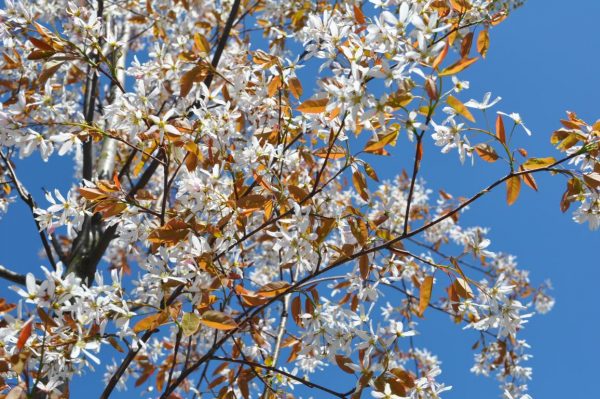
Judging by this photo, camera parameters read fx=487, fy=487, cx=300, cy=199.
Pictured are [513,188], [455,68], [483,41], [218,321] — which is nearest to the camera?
[455,68]

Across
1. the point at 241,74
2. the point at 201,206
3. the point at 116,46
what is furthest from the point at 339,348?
the point at 116,46

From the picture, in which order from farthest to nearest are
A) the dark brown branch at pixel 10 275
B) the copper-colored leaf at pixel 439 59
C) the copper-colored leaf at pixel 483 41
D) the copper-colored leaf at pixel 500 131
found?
the dark brown branch at pixel 10 275, the copper-colored leaf at pixel 483 41, the copper-colored leaf at pixel 500 131, the copper-colored leaf at pixel 439 59

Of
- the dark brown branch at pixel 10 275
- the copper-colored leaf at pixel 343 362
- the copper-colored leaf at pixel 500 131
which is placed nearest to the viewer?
the copper-colored leaf at pixel 500 131

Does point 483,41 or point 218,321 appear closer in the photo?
point 218,321

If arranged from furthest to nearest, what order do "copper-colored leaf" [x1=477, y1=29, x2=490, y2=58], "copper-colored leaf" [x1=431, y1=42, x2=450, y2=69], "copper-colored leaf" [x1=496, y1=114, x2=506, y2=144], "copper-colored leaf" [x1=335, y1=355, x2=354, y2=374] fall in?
"copper-colored leaf" [x1=477, y1=29, x2=490, y2=58] < "copper-colored leaf" [x1=335, y1=355, x2=354, y2=374] < "copper-colored leaf" [x1=496, y1=114, x2=506, y2=144] < "copper-colored leaf" [x1=431, y1=42, x2=450, y2=69]

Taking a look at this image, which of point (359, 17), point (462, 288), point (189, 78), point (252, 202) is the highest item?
point (359, 17)

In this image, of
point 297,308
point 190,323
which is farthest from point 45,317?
point 297,308

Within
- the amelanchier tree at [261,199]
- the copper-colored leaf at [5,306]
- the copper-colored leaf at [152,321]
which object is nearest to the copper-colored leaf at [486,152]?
the amelanchier tree at [261,199]

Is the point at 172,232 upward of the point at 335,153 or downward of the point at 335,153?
downward

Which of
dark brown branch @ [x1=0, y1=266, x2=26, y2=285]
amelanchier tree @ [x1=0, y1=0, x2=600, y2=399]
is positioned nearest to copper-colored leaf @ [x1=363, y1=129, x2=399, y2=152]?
amelanchier tree @ [x1=0, y1=0, x2=600, y2=399]

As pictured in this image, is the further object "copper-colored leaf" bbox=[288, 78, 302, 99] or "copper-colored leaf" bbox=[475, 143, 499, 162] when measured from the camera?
"copper-colored leaf" bbox=[288, 78, 302, 99]

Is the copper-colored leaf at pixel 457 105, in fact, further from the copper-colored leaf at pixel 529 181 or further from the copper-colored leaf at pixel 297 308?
the copper-colored leaf at pixel 297 308

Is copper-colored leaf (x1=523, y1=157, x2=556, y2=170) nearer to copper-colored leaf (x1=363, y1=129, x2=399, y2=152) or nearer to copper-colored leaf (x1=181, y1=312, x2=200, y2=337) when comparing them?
copper-colored leaf (x1=363, y1=129, x2=399, y2=152)

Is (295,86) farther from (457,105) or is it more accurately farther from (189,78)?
(457,105)
